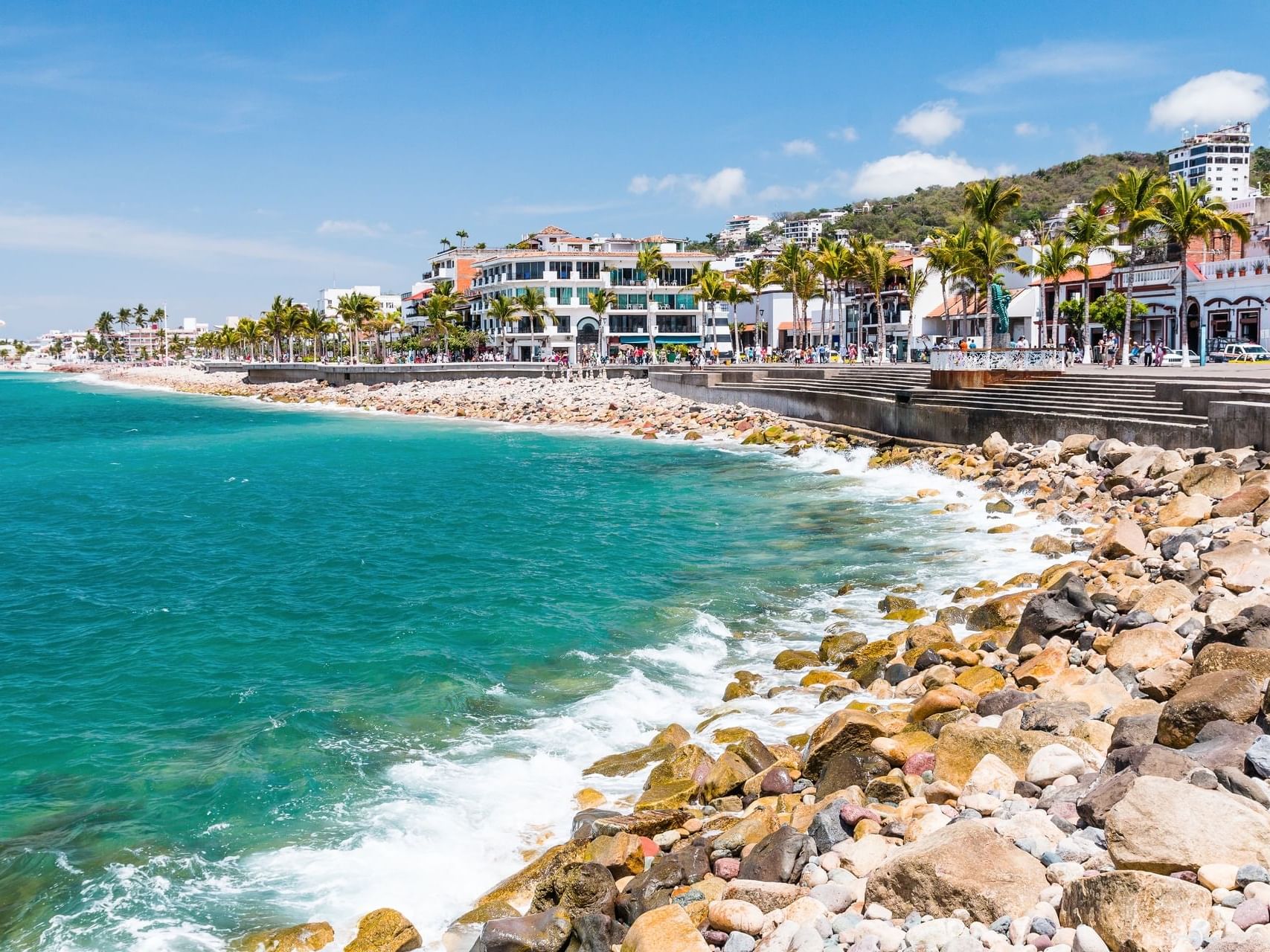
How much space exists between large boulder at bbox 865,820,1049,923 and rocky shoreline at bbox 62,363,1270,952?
0.02 metres

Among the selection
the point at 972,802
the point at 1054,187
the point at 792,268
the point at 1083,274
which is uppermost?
the point at 1054,187

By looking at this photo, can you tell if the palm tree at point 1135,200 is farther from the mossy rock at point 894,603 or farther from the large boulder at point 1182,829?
the large boulder at point 1182,829

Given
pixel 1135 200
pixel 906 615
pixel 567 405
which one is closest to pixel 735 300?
pixel 567 405

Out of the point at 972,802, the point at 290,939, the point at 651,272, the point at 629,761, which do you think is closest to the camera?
the point at 972,802

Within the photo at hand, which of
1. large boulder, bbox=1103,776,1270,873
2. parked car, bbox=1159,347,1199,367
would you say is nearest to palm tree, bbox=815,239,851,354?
parked car, bbox=1159,347,1199,367

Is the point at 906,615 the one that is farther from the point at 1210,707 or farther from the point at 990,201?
the point at 990,201

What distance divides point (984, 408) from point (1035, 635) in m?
23.9

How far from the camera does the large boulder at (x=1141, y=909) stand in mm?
6453

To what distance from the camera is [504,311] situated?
102562 mm

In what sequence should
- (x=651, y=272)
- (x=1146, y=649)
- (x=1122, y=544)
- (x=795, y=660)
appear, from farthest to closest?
(x=651, y=272), (x=1122, y=544), (x=795, y=660), (x=1146, y=649)


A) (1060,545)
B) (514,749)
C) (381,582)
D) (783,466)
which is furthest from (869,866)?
(783,466)

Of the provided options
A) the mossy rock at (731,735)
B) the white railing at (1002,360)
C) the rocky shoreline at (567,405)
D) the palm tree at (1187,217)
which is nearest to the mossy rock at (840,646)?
the mossy rock at (731,735)

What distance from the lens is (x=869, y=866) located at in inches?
344

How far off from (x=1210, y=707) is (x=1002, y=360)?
33.5 meters
